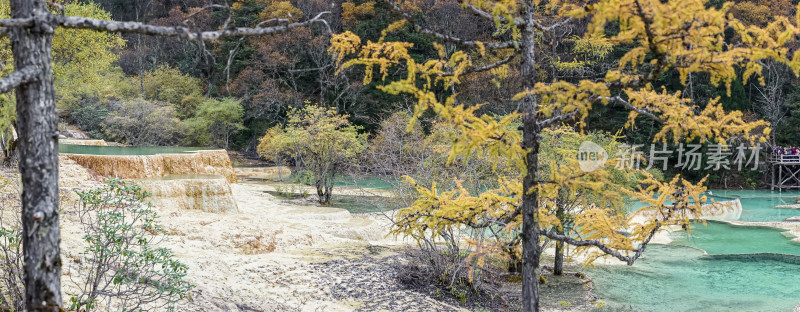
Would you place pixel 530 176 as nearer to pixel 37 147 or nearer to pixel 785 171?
pixel 37 147

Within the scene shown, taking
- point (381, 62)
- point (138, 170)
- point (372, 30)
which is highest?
point (372, 30)

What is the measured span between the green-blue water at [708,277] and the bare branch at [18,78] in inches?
323

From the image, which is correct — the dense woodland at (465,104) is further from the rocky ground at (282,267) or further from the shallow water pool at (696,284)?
the shallow water pool at (696,284)

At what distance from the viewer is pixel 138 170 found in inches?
522

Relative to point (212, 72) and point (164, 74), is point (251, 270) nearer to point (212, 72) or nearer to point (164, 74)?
point (164, 74)

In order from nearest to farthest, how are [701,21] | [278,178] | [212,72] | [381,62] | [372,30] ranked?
[701,21] → [381,62] → [278,178] → [372,30] → [212,72]

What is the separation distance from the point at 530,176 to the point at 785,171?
3194cm

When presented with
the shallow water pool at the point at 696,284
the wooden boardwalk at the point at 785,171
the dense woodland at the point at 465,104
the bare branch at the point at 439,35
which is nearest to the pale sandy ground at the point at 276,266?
the dense woodland at the point at 465,104

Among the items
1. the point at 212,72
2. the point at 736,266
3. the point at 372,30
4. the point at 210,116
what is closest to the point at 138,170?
the point at 736,266

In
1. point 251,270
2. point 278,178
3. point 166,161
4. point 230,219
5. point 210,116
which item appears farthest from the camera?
point 210,116

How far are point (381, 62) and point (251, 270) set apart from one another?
4784mm

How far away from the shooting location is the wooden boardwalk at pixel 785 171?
26.5 m

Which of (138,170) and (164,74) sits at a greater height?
(164,74)

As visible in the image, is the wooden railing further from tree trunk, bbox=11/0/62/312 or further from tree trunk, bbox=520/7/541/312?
tree trunk, bbox=11/0/62/312
